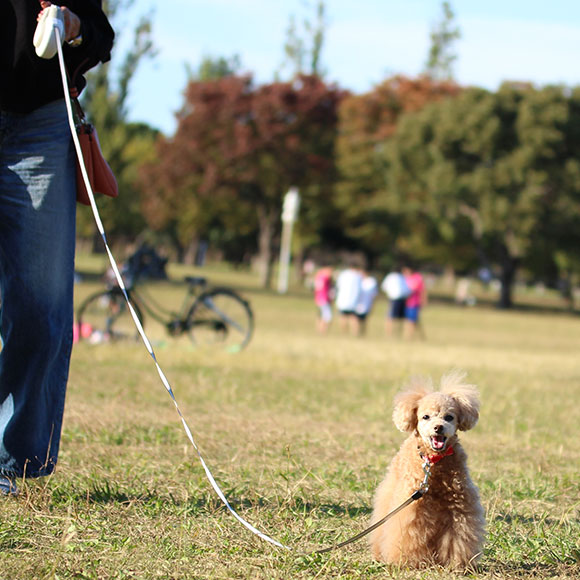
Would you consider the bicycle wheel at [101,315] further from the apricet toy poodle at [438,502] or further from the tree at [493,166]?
the tree at [493,166]

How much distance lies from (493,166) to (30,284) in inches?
A: 1417

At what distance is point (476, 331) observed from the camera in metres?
21.6

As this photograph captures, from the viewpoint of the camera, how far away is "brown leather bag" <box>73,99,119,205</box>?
324 centimetres

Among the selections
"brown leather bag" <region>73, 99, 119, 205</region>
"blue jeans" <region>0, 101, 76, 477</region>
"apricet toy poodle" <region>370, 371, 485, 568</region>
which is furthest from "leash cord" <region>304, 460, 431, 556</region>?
"brown leather bag" <region>73, 99, 119, 205</region>

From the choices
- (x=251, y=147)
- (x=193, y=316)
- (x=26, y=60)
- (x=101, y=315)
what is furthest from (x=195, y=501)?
(x=251, y=147)

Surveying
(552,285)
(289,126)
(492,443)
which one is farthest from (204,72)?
(492,443)

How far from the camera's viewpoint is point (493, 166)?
37.4 m

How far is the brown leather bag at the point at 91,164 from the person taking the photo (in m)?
3.24

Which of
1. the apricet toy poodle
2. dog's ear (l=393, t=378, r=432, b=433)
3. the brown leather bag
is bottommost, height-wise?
the apricet toy poodle

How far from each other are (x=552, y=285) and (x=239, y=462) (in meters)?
74.9

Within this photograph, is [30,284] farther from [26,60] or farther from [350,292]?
[350,292]

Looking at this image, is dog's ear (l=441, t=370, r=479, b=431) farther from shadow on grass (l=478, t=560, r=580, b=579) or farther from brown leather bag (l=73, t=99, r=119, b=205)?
brown leather bag (l=73, t=99, r=119, b=205)

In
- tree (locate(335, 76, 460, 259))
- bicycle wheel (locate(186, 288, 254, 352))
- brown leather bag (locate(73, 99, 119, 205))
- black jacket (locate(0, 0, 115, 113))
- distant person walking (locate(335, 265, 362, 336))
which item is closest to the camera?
black jacket (locate(0, 0, 115, 113))

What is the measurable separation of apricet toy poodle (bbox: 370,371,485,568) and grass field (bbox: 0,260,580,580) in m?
0.08
